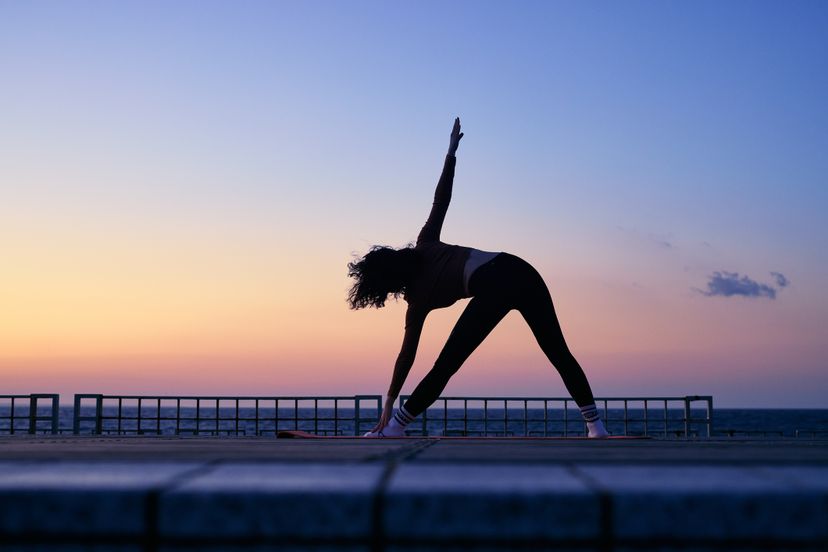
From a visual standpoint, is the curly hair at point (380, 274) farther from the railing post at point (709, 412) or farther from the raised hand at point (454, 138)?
the railing post at point (709, 412)

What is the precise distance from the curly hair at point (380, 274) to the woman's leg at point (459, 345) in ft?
1.91

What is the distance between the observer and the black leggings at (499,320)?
616cm

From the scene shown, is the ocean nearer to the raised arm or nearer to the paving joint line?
the raised arm

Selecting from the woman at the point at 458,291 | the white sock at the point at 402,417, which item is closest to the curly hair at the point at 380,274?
the woman at the point at 458,291

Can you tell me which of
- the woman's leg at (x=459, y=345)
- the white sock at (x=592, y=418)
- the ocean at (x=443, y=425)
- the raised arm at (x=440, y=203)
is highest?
the raised arm at (x=440, y=203)

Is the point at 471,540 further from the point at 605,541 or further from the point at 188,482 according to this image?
the point at 188,482

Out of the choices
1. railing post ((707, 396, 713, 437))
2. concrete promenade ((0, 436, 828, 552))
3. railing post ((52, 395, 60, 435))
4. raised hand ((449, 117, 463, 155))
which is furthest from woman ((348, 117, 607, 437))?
railing post ((52, 395, 60, 435))

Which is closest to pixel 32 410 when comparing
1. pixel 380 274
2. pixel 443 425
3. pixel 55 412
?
pixel 55 412

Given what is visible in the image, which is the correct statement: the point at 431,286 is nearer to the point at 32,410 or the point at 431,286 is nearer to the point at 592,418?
the point at 592,418

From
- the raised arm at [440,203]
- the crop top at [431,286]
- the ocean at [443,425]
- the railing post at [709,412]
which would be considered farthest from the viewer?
the railing post at [709,412]

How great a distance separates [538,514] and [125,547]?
0.83 meters

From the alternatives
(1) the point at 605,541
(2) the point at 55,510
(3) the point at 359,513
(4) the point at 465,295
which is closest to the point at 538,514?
(1) the point at 605,541

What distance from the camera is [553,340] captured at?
261 inches

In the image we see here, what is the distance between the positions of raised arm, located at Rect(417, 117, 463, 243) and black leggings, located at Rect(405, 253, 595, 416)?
672 mm
